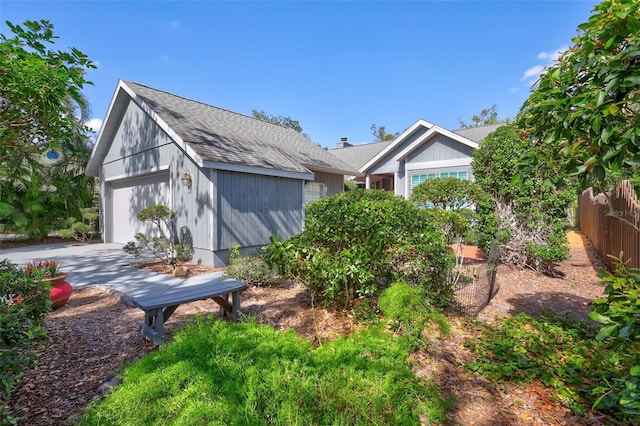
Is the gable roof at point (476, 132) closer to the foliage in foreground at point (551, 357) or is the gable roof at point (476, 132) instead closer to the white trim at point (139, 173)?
the foliage in foreground at point (551, 357)

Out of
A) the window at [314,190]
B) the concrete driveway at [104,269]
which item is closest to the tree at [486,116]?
the window at [314,190]

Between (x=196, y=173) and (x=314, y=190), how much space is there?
6582 millimetres

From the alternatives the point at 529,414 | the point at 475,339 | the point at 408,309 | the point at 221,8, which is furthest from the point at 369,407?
the point at 221,8

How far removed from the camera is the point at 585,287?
5684 mm

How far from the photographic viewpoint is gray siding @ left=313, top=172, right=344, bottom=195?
14.0 metres

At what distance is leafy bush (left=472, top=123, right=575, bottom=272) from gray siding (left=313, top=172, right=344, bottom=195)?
776cm

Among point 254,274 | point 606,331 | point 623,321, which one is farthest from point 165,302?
point 623,321

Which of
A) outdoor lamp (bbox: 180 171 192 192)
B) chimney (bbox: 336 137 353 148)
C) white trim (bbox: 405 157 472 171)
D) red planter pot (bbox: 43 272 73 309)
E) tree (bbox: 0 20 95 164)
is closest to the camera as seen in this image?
tree (bbox: 0 20 95 164)

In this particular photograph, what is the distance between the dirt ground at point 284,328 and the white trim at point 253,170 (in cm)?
374

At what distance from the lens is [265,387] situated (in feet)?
5.08

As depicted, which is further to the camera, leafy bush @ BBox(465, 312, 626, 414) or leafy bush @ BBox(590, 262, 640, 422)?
leafy bush @ BBox(465, 312, 626, 414)

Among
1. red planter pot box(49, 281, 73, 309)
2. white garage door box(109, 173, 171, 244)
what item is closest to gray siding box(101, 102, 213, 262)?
white garage door box(109, 173, 171, 244)

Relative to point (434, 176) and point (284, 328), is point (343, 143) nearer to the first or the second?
point (434, 176)

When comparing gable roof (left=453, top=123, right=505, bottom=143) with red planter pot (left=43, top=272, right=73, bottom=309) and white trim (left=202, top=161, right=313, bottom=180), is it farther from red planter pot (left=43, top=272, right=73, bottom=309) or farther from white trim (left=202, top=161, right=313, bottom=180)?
red planter pot (left=43, top=272, right=73, bottom=309)
